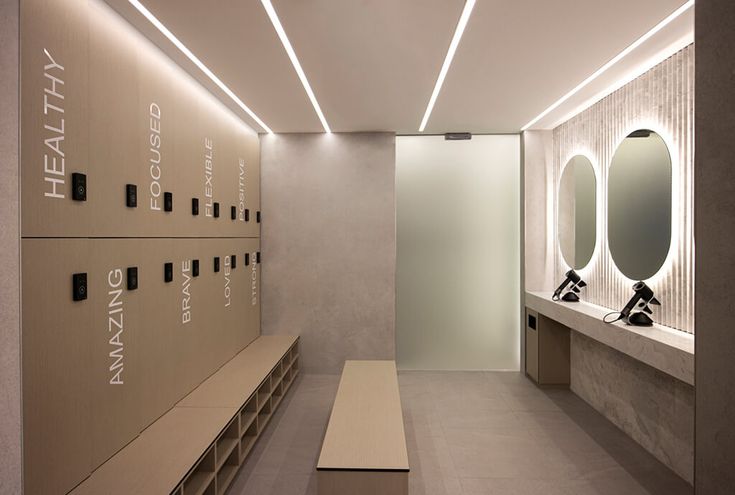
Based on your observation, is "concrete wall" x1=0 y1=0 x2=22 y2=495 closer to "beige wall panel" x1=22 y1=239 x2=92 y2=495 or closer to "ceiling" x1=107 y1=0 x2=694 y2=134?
"beige wall panel" x1=22 y1=239 x2=92 y2=495

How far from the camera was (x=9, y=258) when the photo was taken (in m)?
1.70

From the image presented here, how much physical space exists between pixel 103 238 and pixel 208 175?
62.7 inches

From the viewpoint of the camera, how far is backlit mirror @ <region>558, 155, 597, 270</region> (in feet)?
14.2

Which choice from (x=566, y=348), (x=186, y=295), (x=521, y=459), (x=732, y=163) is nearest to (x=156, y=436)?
(x=186, y=295)

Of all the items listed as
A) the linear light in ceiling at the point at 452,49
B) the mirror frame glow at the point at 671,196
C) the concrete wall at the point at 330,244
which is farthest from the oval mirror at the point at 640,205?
the concrete wall at the point at 330,244

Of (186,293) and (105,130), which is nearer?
(105,130)

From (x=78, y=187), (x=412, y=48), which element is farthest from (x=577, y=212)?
(x=78, y=187)

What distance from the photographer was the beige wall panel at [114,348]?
2.28 meters

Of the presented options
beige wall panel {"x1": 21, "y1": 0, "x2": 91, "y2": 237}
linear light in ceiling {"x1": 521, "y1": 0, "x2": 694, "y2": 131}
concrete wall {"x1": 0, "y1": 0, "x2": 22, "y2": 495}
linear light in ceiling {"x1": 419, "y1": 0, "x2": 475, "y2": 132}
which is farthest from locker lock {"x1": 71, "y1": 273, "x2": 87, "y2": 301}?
linear light in ceiling {"x1": 521, "y1": 0, "x2": 694, "y2": 131}

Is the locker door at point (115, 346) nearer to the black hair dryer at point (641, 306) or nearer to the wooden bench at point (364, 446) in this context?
the wooden bench at point (364, 446)

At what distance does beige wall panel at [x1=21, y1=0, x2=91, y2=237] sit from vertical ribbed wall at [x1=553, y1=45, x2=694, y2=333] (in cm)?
362

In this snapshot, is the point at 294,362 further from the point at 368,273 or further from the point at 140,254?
the point at 140,254

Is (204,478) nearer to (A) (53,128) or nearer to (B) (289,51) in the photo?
(A) (53,128)

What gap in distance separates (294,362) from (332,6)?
4034 mm
